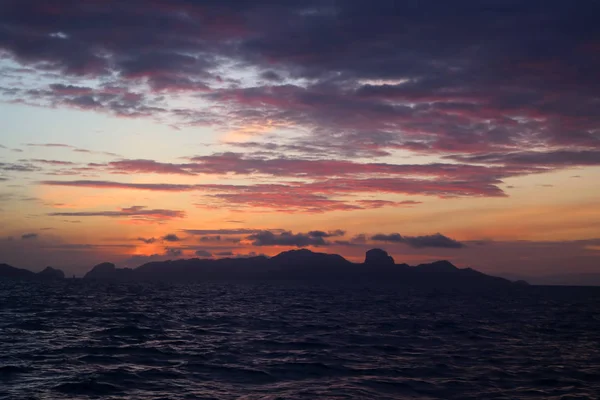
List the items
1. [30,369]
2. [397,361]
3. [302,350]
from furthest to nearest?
1. [302,350]
2. [397,361]
3. [30,369]

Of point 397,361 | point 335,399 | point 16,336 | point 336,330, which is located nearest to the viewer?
point 335,399

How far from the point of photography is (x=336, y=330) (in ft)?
127

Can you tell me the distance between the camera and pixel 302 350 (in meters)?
28.9

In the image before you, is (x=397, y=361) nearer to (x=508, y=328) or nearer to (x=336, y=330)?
(x=336, y=330)

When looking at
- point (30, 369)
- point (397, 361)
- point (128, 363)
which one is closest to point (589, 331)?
point (397, 361)

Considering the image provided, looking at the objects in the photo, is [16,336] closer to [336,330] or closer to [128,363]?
[128,363]

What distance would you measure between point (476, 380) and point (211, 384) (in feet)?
37.6

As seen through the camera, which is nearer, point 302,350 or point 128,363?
point 128,363

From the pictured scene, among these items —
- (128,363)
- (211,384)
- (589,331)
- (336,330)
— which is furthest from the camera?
(589,331)

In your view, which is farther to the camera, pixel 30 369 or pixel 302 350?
pixel 302 350

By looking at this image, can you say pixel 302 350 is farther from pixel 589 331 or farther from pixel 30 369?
pixel 589 331

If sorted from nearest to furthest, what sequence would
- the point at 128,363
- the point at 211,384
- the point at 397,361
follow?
the point at 211,384 < the point at 128,363 < the point at 397,361

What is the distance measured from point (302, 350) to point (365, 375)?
21.9ft

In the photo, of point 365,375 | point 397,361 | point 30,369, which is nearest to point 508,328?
point 397,361
